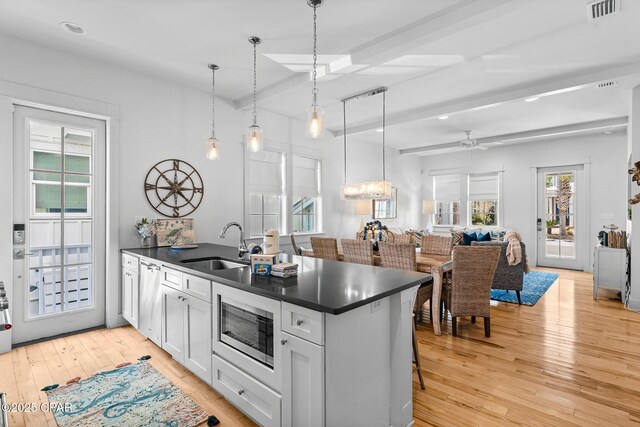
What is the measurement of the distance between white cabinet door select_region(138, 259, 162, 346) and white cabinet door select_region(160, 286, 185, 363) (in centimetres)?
11

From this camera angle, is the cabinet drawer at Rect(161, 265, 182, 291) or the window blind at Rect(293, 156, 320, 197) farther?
the window blind at Rect(293, 156, 320, 197)

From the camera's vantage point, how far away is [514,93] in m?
4.38

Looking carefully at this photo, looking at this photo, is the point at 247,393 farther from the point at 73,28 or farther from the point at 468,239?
the point at 468,239

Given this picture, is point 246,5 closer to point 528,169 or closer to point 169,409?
point 169,409

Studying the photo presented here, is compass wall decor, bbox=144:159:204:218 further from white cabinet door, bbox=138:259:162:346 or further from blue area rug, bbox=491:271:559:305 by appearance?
blue area rug, bbox=491:271:559:305

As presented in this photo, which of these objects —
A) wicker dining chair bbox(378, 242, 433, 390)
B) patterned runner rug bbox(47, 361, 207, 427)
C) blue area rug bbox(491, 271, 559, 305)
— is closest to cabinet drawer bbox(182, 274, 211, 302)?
patterned runner rug bbox(47, 361, 207, 427)

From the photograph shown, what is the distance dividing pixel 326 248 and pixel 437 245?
149 centimetres

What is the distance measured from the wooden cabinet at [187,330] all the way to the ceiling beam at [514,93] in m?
4.43

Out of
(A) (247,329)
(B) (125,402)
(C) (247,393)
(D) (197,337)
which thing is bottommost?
(B) (125,402)

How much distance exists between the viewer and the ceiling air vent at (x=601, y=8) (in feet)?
8.10

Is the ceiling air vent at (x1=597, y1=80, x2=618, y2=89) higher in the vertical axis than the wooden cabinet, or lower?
higher

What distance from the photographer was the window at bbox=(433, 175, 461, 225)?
29.2ft

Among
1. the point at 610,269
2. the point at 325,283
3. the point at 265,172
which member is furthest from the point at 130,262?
the point at 610,269

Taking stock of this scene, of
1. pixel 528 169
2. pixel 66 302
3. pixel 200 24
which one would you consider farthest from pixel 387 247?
pixel 528 169
